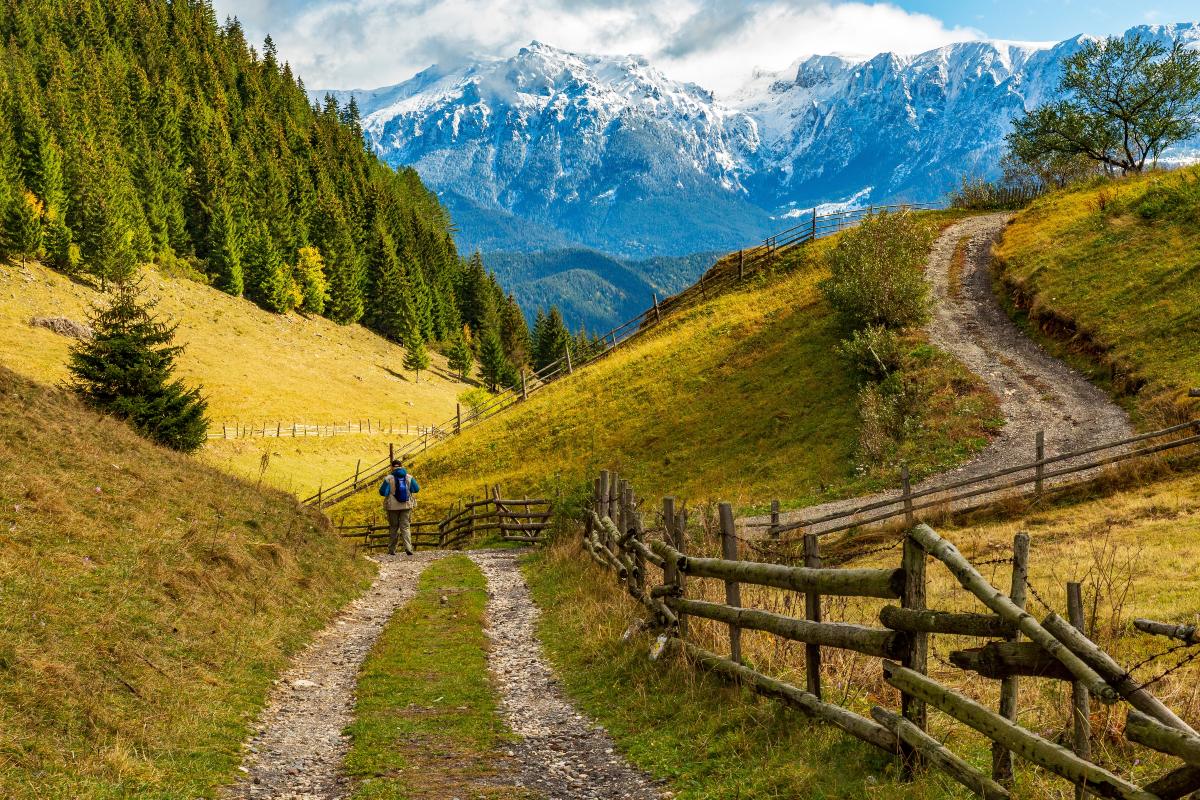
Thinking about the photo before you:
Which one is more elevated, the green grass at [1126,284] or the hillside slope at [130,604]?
the green grass at [1126,284]

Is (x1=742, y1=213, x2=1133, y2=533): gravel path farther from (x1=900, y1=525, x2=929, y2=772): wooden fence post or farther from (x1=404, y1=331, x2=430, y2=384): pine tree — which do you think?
(x1=404, y1=331, x2=430, y2=384): pine tree

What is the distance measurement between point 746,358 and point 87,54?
5020 inches

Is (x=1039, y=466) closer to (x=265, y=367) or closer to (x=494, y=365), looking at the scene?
(x=265, y=367)

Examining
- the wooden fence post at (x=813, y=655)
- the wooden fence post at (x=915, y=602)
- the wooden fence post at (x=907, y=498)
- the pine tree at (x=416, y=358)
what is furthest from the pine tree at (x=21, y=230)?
the wooden fence post at (x=915, y=602)

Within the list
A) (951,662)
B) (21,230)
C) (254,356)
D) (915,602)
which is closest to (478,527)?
(915,602)

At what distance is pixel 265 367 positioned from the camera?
8369 centimetres

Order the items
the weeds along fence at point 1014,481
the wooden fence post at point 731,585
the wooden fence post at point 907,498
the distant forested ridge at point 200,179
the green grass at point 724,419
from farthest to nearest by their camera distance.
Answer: the distant forested ridge at point 200,179 < the green grass at point 724,419 < the wooden fence post at point 907,498 < the weeds along fence at point 1014,481 < the wooden fence post at point 731,585

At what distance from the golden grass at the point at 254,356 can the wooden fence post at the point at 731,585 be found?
57.7 metres

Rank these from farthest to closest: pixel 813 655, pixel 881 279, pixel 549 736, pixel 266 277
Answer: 1. pixel 266 277
2. pixel 881 279
3. pixel 549 736
4. pixel 813 655

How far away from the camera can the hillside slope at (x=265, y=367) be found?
61156mm

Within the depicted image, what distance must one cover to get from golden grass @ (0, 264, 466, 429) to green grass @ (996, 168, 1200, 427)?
5523cm

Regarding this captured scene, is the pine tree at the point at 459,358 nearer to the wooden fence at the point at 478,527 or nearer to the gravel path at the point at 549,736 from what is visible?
the wooden fence at the point at 478,527

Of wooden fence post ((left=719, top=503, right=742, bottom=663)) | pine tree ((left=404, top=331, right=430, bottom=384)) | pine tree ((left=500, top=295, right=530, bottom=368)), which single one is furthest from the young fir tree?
pine tree ((left=500, top=295, right=530, bottom=368))

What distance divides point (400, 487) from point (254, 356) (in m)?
68.8
